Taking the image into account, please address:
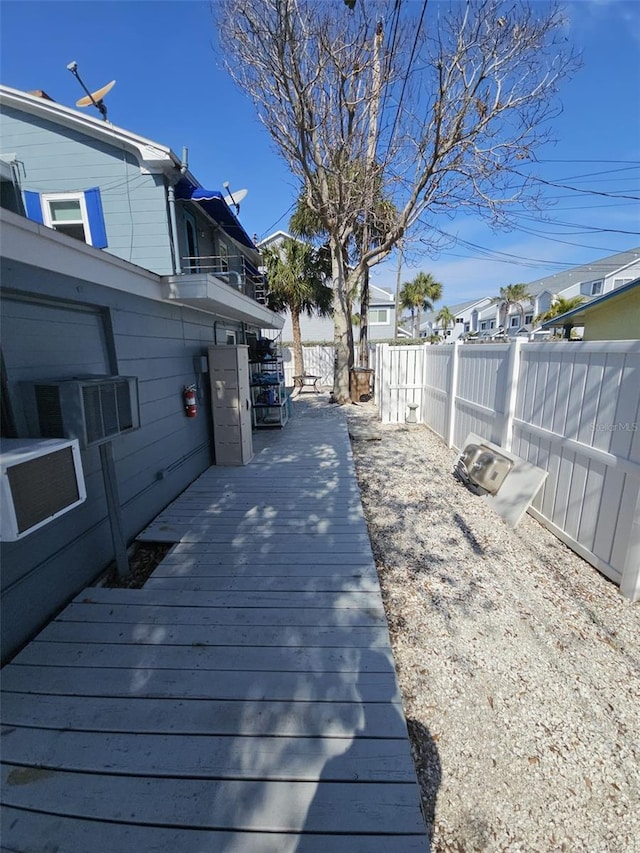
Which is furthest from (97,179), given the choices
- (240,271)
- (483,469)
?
(483,469)

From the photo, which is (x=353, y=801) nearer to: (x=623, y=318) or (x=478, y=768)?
(x=478, y=768)

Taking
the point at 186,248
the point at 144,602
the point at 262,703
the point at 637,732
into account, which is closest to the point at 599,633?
the point at 637,732

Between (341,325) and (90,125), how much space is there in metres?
7.32

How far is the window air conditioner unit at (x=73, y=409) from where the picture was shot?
2.02 m

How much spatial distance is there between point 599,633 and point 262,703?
6.82 ft

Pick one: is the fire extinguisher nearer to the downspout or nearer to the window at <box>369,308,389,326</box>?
the downspout

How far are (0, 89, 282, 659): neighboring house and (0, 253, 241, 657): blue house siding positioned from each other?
1 cm

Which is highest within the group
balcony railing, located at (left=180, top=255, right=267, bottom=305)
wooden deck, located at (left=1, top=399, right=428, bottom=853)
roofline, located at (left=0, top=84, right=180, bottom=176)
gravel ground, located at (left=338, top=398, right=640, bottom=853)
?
roofline, located at (left=0, top=84, right=180, bottom=176)

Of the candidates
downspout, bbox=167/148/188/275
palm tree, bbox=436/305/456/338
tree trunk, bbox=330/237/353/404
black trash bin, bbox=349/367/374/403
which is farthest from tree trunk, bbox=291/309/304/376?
palm tree, bbox=436/305/456/338

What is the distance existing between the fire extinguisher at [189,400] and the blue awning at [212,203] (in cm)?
239

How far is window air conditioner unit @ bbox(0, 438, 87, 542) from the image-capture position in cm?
157

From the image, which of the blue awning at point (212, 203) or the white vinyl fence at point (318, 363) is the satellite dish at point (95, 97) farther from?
the white vinyl fence at point (318, 363)

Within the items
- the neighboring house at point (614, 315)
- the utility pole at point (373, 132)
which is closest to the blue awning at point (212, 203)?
the utility pole at point (373, 132)

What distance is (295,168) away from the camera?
8750mm
